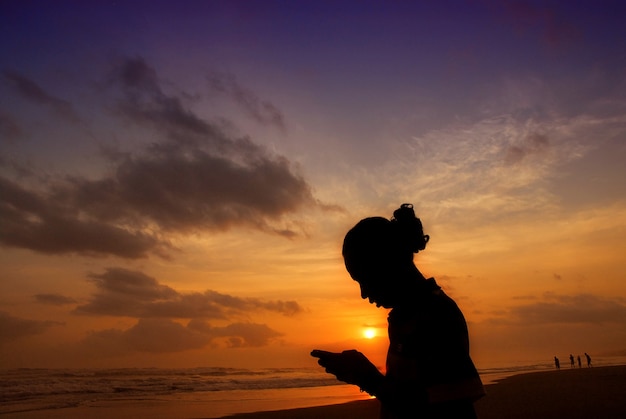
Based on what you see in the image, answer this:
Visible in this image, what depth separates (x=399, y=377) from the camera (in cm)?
185

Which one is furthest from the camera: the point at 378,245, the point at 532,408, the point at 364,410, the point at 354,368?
the point at 364,410

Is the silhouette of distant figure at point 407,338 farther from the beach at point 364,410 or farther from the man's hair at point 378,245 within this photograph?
the beach at point 364,410

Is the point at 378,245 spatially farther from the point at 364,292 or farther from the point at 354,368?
the point at 354,368

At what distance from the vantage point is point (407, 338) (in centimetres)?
189

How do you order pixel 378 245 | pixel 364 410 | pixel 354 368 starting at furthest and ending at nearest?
pixel 364 410, pixel 378 245, pixel 354 368

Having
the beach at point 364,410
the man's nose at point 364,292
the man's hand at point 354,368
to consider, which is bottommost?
the beach at point 364,410

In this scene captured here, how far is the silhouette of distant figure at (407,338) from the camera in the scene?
173 cm

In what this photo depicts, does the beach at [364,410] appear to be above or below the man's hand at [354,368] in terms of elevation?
below

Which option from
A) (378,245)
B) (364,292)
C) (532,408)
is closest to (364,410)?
(532,408)

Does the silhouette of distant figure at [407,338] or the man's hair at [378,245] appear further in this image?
the man's hair at [378,245]

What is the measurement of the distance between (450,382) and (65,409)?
20.1 m

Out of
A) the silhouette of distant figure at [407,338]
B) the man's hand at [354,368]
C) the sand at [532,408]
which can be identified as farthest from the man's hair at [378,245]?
the sand at [532,408]

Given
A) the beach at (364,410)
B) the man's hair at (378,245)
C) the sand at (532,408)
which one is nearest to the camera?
the man's hair at (378,245)

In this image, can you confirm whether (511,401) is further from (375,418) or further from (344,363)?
(344,363)
